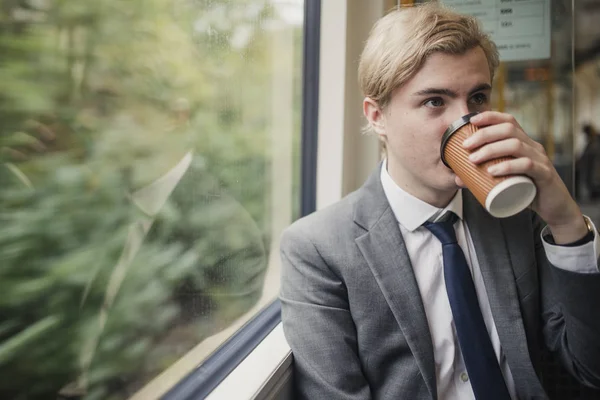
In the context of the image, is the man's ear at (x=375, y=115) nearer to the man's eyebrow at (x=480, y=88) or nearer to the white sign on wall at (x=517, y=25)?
the man's eyebrow at (x=480, y=88)

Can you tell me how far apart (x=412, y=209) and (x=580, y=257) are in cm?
45

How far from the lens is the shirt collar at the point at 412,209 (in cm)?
135

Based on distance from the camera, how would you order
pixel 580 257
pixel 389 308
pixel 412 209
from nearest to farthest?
pixel 580 257
pixel 389 308
pixel 412 209

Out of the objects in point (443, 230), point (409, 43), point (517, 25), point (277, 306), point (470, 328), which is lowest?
point (277, 306)

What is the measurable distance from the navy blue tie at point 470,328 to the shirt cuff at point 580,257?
0.24 metres

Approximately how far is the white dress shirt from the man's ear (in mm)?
148

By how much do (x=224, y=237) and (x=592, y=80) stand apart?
76.1 inches

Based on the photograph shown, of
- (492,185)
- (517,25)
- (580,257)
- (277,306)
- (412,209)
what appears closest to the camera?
(492,185)

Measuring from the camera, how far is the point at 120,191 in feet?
3.03

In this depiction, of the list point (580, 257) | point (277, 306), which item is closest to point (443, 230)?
point (580, 257)

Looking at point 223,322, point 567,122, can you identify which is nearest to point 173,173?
point 223,322

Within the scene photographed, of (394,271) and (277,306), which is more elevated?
(394,271)

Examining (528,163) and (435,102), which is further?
(435,102)

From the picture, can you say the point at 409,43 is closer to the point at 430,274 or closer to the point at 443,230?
the point at 443,230
